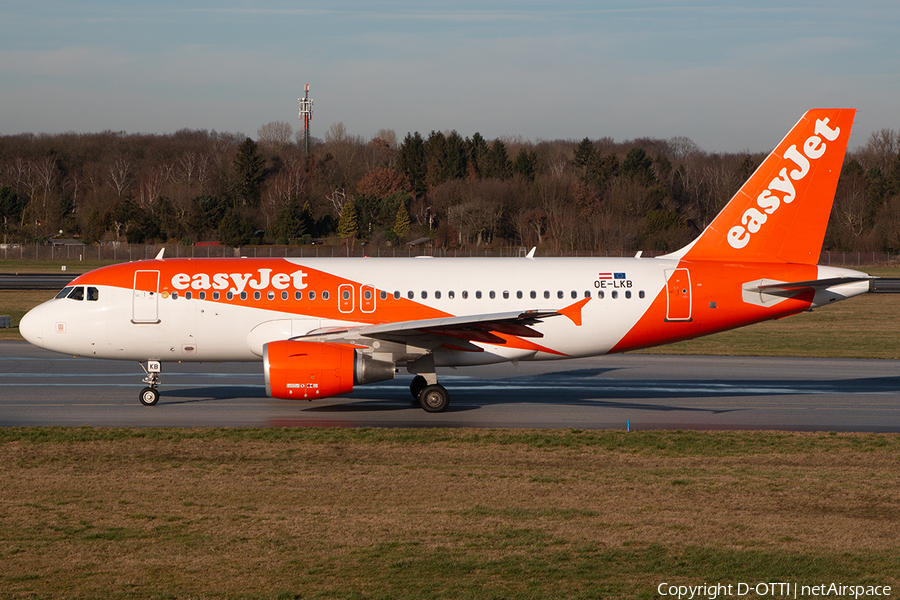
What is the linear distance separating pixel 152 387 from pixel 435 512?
12488 mm

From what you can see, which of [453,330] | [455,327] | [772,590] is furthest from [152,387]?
[772,590]

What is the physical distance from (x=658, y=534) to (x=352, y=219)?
119483mm

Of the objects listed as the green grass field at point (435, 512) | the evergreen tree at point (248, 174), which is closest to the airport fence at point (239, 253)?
the evergreen tree at point (248, 174)

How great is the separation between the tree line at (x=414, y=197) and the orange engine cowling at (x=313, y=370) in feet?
296

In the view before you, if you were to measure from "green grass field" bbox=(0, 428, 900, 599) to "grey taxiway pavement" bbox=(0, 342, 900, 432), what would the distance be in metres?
1.95

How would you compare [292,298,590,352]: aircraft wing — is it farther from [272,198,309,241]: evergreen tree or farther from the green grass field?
[272,198,309,241]: evergreen tree

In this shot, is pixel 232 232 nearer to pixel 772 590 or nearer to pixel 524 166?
pixel 524 166

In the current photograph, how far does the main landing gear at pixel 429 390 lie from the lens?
21.4m

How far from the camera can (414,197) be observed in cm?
14638

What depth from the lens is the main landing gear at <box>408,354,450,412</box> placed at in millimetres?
21438

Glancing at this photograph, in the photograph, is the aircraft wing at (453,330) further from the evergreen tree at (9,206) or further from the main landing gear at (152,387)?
A: the evergreen tree at (9,206)

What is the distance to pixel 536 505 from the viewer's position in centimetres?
1300

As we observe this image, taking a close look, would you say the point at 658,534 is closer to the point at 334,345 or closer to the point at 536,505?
the point at 536,505

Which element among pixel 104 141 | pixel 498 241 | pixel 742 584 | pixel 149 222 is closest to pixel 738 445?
pixel 742 584
